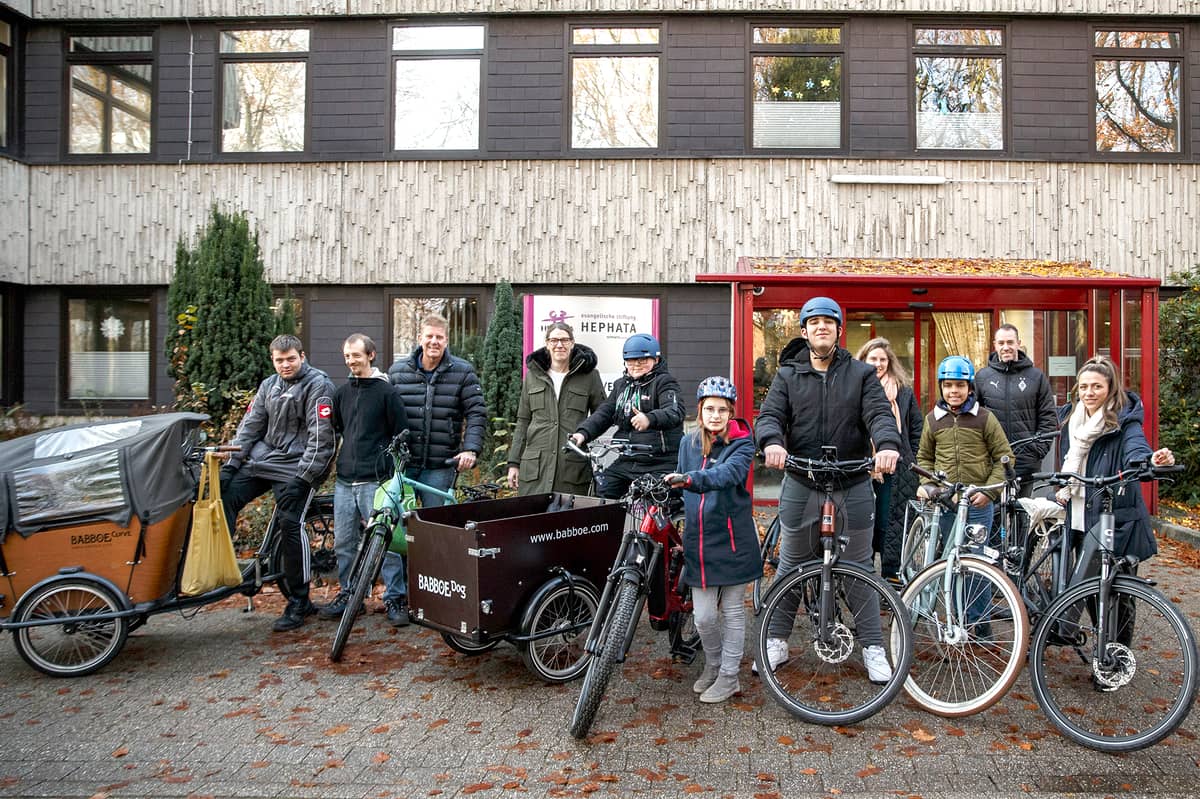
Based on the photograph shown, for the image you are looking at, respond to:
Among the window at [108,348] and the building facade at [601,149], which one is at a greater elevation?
the building facade at [601,149]

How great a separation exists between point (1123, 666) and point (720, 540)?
1887 mm

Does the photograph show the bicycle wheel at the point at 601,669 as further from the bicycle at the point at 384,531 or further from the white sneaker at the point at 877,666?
the white sneaker at the point at 877,666

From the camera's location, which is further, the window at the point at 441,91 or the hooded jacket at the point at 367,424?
the window at the point at 441,91

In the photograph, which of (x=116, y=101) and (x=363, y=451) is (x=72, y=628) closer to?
(x=363, y=451)

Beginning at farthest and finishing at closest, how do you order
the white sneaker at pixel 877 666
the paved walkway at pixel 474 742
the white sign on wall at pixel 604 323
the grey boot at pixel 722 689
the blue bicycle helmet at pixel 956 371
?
the white sign on wall at pixel 604 323 → the blue bicycle helmet at pixel 956 371 → the grey boot at pixel 722 689 → the white sneaker at pixel 877 666 → the paved walkway at pixel 474 742

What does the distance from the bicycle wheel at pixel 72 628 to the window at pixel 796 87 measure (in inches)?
395

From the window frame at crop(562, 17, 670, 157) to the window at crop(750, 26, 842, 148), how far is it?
4.00 ft

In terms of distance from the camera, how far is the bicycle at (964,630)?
14.0 feet

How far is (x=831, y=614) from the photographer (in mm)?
4516

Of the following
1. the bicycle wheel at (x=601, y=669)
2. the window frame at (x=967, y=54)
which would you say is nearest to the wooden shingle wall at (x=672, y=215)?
the window frame at (x=967, y=54)

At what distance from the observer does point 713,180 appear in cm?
1256

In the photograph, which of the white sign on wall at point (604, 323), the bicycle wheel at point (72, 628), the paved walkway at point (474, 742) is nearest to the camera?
the paved walkway at point (474, 742)

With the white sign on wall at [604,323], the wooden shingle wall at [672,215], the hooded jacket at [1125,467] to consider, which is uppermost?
the wooden shingle wall at [672,215]

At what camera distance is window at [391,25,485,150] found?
12.9m
